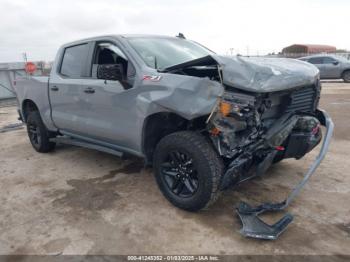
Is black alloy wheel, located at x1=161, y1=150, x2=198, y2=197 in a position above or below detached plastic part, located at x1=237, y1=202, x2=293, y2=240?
above

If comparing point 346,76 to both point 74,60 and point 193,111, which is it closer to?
point 74,60

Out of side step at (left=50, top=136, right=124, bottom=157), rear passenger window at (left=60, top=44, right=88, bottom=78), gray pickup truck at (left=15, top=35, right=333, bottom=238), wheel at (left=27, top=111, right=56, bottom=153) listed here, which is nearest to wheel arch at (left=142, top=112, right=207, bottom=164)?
gray pickup truck at (left=15, top=35, right=333, bottom=238)

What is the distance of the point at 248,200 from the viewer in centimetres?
369

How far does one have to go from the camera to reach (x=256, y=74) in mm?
3059

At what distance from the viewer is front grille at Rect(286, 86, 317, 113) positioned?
141 inches

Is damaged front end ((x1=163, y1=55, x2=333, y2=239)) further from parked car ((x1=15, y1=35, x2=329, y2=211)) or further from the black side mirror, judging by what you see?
the black side mirror

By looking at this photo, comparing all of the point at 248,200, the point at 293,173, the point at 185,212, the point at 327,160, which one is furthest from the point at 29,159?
the point at 327,160

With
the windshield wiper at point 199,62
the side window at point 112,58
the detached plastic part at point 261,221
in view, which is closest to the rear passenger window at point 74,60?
the side window at point 112,58

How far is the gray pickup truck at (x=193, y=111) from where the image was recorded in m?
3.09

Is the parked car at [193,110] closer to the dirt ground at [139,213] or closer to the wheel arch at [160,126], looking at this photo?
the wheel arch at [160,126]

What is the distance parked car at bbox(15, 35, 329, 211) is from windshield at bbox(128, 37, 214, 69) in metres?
0.01

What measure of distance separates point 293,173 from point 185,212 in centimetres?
180

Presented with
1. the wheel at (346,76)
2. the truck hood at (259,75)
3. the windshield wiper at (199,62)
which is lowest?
the wheel at (346,76)

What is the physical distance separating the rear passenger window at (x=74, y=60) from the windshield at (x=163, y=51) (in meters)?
0.97
